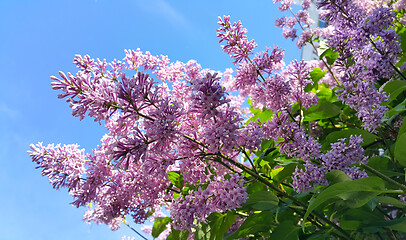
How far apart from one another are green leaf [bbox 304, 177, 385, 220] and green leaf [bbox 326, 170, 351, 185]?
0.18m

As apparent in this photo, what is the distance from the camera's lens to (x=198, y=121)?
1924 millimetres

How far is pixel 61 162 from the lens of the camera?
231 centimetres

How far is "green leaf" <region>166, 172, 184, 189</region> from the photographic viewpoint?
230cm

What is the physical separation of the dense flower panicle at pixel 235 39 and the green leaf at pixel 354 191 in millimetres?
1203

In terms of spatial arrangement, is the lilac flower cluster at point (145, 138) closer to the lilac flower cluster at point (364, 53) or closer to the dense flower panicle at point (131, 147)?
the dense flower panicle at point (131, 147)

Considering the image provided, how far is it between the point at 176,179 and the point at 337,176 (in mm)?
1052

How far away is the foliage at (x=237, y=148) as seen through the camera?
5.54 ft

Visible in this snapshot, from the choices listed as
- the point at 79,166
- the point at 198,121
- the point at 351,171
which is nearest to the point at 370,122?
the point at 351,171

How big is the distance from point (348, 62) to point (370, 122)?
63 cm

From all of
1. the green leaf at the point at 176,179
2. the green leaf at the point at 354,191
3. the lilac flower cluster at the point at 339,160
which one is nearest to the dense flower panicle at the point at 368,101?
the lilac flower cluster at the point at 339,160

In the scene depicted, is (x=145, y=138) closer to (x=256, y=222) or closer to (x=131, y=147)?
(x=131, y=147)

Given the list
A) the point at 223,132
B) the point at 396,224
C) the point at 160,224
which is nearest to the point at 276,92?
the point at 223,132

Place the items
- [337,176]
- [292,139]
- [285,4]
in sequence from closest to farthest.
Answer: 1. [337,176]
2. [292,139]
3. [285,4]

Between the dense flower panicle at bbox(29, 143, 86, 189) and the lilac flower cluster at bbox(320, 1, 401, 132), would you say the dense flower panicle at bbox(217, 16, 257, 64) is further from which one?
the dense flower panicle at bbox(29, 143, 86, 189)
